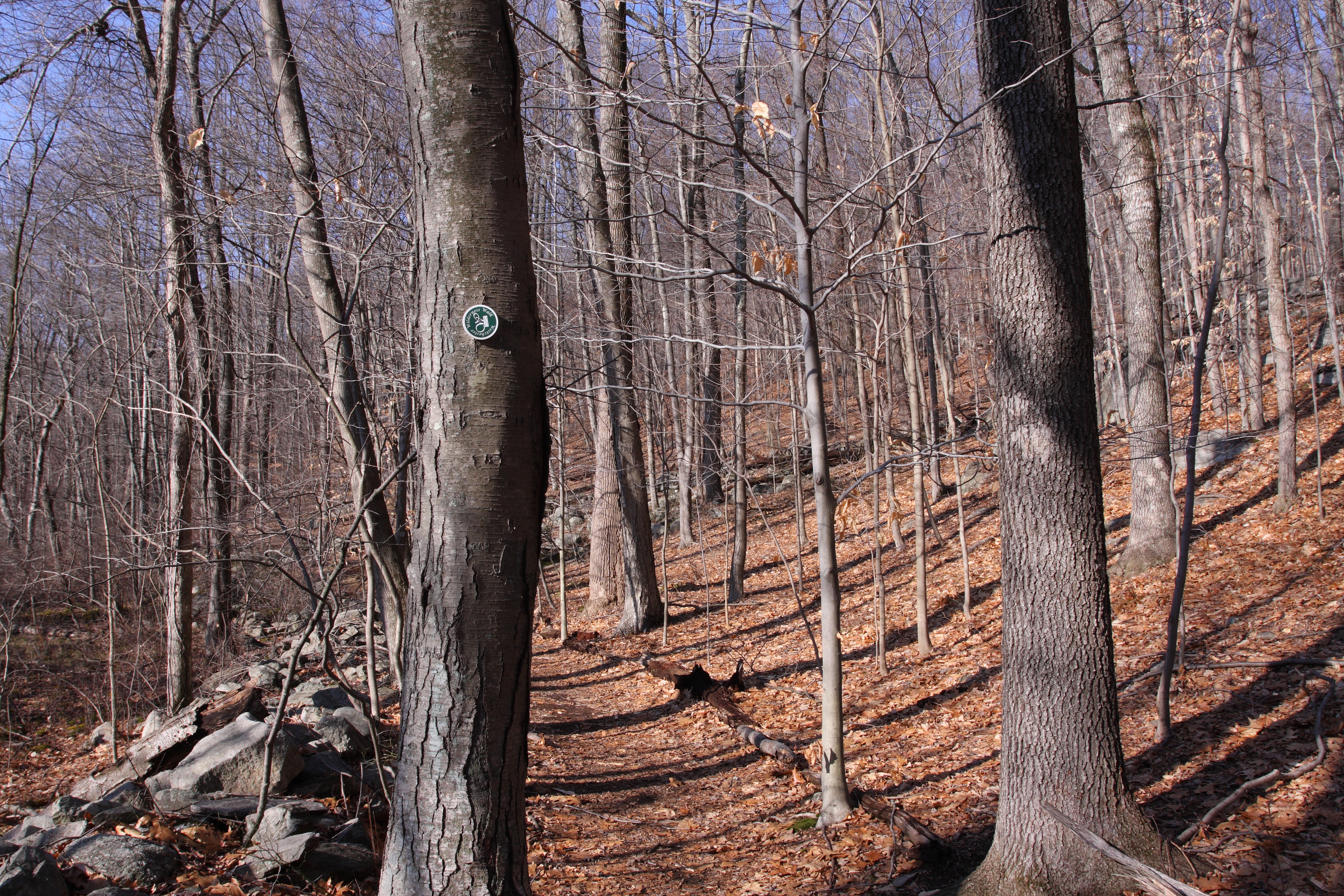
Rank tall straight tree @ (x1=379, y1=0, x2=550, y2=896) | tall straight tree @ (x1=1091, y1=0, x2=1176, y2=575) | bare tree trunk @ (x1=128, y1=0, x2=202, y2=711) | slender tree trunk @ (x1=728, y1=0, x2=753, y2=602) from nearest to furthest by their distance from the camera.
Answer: tall straight tree @ (x1=379, y1=0, x2=550, y2=896)
bare tree trunk @ (x1=128, y1=0, x2=202, y2=711)
tall straight tree @ (x1=1091, y1=0, x2=1176, y2=575)
slender tree trunk @ (x1=728, y1=0, x2=753, y2=602)

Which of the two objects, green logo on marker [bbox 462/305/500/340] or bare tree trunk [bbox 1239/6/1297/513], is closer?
green logo on marker [bbox 462/305/500/340]

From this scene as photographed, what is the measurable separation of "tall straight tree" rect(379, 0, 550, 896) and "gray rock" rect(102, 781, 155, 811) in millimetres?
2561

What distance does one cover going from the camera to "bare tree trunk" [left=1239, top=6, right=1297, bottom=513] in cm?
859

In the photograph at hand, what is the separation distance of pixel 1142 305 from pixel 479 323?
8.09 m

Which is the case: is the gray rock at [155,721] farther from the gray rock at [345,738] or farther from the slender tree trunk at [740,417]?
the slender tree trunk at [740,417]

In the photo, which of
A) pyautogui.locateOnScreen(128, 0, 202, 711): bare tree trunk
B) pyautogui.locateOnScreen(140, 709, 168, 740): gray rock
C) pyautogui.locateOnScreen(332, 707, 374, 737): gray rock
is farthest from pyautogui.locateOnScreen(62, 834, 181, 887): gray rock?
pyautogui.locateOnScreen(128, 0, 202, 711): bare tree trunk

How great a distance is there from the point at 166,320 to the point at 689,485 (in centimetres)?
1033

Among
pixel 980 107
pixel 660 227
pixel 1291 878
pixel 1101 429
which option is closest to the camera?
pixel 1291 878

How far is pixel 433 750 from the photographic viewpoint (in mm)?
2486

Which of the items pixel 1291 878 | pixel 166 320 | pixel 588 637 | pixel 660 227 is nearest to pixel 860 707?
pixel 1291 878

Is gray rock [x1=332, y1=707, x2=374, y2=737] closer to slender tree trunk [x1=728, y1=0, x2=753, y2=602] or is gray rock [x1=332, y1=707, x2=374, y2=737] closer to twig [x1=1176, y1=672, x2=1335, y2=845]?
slender tree trunk [x1=728, y1=0, x2=753, y2=602]

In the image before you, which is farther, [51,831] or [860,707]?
[860,707]

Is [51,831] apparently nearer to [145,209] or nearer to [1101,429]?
[145,209]

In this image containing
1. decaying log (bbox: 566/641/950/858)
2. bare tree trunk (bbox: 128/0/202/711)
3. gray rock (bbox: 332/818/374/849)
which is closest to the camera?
gray rock (bbox: 332/818/374/849)
